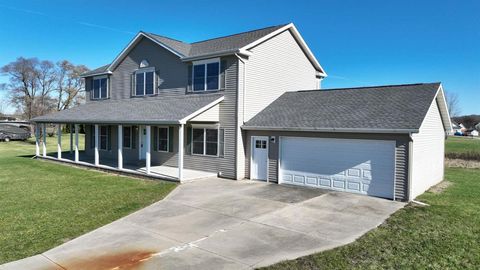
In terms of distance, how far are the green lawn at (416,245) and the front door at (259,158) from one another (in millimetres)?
6244

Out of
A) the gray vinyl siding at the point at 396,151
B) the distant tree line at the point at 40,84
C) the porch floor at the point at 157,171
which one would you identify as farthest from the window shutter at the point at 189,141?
the distant tree line at the point at 40,84

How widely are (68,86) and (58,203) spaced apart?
56671 millimetres

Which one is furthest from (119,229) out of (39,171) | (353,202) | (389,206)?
(39,171)

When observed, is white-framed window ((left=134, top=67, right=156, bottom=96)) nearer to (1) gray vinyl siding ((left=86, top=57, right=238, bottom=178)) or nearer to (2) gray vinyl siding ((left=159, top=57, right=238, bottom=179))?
(1) gray vinyl siding ((left=86, top=57, right=238, bottom=178))

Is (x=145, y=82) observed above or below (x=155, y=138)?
above

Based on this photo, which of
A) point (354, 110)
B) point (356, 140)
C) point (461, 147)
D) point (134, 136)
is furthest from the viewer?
point (461, 147)

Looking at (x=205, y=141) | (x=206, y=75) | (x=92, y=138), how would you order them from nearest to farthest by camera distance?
(x=205, y=141), (x=206, y=75), (x=92, y=138)

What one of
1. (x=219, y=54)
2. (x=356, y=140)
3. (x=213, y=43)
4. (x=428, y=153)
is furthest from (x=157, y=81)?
(x=428, y=153)

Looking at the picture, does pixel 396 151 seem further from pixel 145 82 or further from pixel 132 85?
pixel 132 85

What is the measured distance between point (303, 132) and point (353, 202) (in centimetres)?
369

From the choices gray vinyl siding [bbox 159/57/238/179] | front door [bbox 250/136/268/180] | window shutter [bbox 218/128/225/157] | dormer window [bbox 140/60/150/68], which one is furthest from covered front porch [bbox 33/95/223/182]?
dormer window [bbox 140/60/150/68]

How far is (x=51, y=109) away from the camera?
56.6m

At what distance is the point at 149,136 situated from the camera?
50.3ft

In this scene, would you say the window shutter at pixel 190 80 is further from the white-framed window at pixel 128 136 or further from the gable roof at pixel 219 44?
the white-framed window at pixel 128 136
